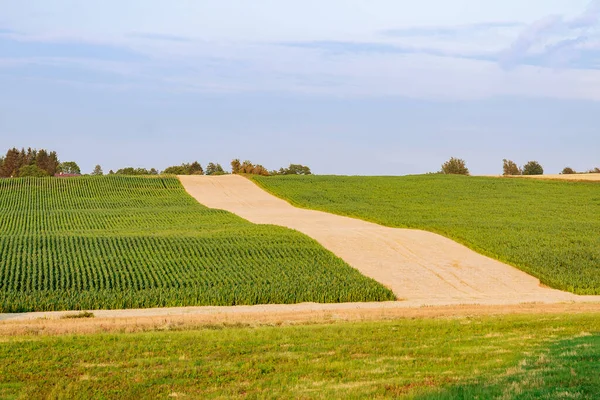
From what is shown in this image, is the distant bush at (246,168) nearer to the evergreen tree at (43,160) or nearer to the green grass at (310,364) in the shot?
the evergreen tree at (43,160)

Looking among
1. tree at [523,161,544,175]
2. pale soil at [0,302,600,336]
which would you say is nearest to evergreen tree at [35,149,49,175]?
tree at [523,161,544,175]

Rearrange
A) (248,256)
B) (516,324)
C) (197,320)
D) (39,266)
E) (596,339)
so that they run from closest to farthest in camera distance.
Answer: (596,339) < (516,324) < (197,320) < (39,266) < (248,256)

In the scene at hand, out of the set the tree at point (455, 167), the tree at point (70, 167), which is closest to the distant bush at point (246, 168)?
the tree at point (455, 167)

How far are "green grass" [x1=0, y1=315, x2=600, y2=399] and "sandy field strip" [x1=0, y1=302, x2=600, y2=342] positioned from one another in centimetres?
316

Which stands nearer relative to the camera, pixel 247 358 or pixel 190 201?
pixel 247 358

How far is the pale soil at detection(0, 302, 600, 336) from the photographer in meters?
20.8

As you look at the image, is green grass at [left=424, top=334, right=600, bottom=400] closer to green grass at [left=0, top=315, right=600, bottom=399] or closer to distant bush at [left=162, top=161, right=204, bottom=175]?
green grass at [left=0, top=315, right=600, bottom=399]

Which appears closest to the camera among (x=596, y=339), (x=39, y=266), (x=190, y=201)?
(x=596, y=339)

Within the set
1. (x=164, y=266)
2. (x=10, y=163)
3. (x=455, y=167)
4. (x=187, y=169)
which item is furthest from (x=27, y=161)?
(x=164, y=266)

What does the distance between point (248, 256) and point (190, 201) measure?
115 ft

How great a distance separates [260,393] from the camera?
11.6m

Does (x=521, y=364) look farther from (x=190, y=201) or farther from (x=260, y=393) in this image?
(x=190, y=201)

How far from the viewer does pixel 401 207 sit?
2655 inches

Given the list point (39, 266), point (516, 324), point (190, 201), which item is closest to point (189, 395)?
point (516, 324)
